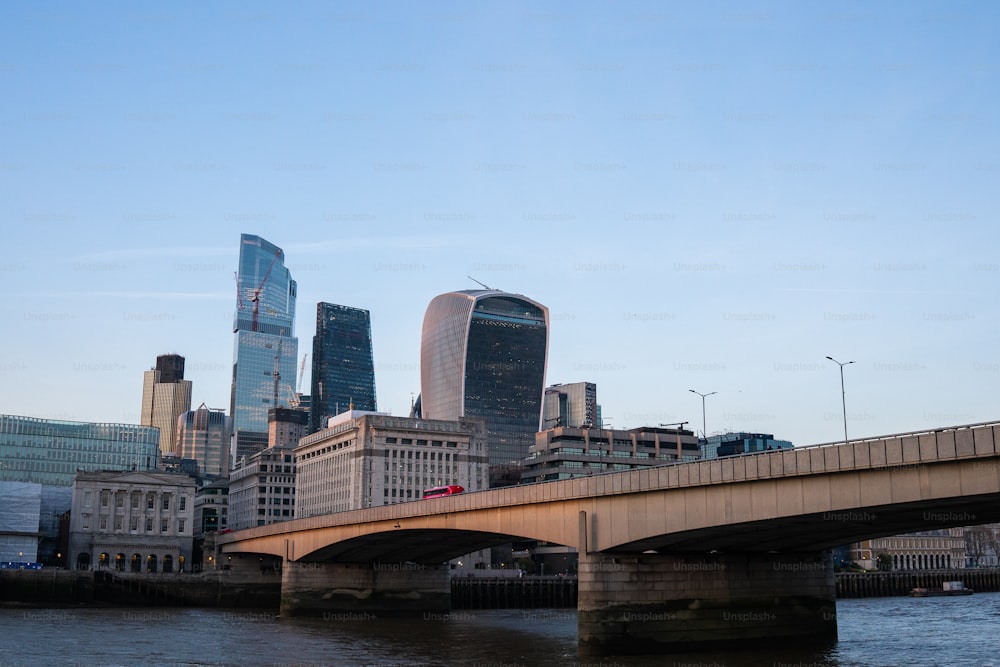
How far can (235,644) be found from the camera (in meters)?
62.2

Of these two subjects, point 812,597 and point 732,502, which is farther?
point 812,597

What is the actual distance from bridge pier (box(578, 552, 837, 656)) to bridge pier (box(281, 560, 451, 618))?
39.7 m

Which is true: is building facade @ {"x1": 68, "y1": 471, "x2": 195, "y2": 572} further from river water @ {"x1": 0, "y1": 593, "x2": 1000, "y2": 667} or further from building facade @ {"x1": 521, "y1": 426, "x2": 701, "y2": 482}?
building facade @ {"x1": 521, "y1": 426, "x2": 701, "y2": 482}

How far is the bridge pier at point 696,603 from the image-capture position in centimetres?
5216

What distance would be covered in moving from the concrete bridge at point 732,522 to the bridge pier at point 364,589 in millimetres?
20643

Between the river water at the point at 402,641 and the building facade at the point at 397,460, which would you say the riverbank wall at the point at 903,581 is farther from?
the building facade at the point at 397,460

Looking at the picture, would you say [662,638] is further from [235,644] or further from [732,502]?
[235,644]

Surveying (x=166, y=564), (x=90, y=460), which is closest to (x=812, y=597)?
(x=166, y=564)

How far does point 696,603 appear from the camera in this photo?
5388 centimetres

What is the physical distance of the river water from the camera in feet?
164

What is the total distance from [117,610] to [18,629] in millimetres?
30704

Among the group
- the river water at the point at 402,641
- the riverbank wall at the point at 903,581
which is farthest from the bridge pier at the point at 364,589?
the riverbank wall at the point at 903,581

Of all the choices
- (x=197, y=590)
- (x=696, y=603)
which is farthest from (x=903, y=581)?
(x=696, y=603)

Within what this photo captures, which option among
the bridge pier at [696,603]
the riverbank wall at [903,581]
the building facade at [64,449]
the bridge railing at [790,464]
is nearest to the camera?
the bridge railing at [790,464]
